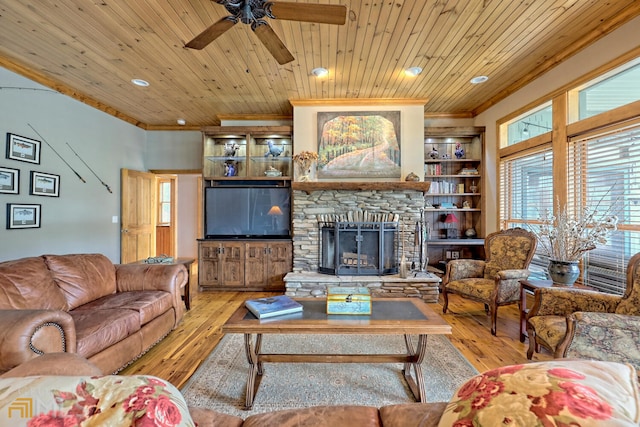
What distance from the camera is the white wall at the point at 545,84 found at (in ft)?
8.23

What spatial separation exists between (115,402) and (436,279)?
151 inches

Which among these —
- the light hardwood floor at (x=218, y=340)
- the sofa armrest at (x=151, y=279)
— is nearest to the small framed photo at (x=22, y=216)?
the sofa armrest at (x=151, y=279)

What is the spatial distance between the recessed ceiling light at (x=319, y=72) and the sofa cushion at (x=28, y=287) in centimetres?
317

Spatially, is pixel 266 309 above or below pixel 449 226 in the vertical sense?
below

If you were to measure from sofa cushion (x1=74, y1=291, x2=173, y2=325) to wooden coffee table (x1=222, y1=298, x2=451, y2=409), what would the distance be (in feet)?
3.19

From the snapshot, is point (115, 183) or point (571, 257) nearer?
point (571, 257)

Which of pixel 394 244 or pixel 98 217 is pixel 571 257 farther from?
pixel 98 217

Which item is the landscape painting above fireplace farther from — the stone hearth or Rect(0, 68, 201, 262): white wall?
Rect(0, 68, 201, 262): white wall

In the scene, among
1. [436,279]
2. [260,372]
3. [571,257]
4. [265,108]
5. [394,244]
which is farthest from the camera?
[265,108]

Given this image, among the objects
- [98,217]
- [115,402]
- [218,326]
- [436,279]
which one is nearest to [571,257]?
[436,279]

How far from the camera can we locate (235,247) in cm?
452

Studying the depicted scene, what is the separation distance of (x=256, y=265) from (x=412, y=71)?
11.2 ft

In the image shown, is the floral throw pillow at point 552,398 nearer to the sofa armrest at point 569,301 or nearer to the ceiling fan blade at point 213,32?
the sofa armrest at point 569,301

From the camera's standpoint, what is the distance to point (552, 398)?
0.59 meters
